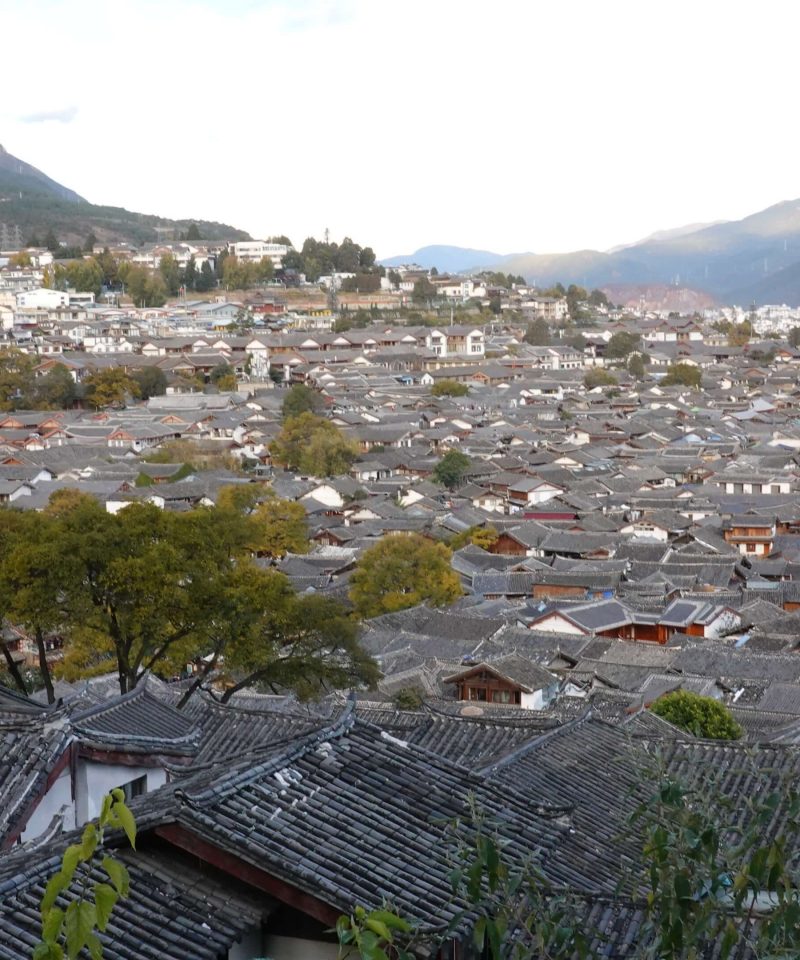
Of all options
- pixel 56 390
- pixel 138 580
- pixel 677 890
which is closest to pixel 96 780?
pixel 677 890

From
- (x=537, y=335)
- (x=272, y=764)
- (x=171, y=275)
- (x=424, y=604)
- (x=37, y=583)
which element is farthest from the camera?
(x=171, y=275)

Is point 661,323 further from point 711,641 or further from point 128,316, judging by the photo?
point 711,641

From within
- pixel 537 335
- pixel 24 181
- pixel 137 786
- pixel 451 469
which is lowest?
pixel 451 469

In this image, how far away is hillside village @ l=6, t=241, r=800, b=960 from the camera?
3611 millimetres

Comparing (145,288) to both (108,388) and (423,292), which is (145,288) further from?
(108,388)

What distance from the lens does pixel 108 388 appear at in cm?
4850

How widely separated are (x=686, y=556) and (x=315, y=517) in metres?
10.3

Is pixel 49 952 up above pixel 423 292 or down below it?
above

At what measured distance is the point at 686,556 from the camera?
90.0ft

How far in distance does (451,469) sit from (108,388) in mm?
17359

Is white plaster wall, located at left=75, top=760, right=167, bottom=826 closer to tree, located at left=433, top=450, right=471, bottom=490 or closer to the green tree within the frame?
tree, located at left=433, top=450, right=471, bottom=490

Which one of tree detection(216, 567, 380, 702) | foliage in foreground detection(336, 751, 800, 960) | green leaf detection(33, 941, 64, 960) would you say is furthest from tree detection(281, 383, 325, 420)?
green leaf detection(33, 941, 64, 960)

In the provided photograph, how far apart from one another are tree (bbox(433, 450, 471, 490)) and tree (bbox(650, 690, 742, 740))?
2332 cm

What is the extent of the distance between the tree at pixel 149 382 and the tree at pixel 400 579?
27.5 meters
